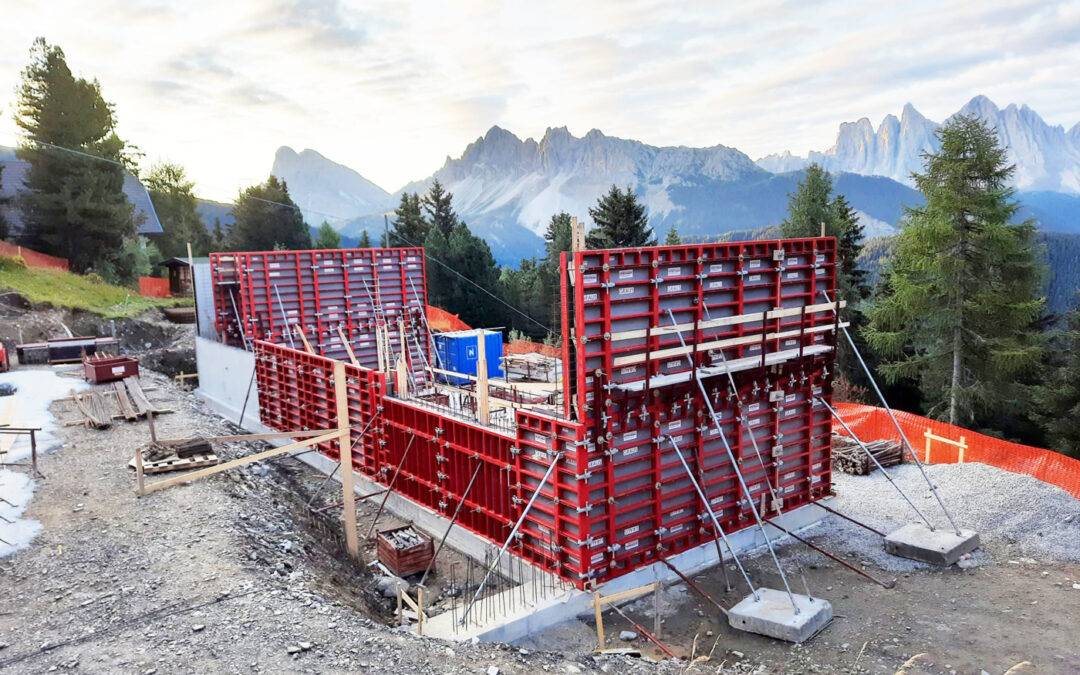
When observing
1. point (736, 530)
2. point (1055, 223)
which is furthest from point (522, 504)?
point (1055, 223)

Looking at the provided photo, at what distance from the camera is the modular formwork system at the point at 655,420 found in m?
10.4

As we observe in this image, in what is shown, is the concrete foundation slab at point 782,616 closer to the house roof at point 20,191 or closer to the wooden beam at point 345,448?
the wooden beam at point 345,448

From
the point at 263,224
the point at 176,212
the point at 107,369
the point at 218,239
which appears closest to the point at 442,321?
the point at 107,369

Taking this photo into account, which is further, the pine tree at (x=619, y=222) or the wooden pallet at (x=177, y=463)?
the pine tree at (x=619, y=222)

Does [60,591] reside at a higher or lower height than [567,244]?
lower

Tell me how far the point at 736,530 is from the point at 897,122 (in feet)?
512

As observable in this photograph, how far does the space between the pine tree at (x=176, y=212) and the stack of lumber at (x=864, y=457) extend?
4622cm

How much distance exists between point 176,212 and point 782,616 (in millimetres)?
68032

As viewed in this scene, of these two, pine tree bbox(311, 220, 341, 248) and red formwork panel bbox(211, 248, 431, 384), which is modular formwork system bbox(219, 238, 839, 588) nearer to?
red formwork panel bbox(211, 248, 431, 384)

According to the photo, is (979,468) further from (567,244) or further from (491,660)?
(567,244)

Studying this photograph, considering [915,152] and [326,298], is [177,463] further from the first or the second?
[915,152]

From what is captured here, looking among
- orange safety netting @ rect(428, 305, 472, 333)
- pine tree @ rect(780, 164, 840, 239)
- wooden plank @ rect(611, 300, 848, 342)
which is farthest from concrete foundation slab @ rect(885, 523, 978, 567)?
orange safety netting @ rect(428, 305, 472, 333)

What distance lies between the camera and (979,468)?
1521cm

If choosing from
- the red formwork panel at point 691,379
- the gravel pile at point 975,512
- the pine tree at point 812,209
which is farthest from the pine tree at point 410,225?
the red formwork panel at point 691,379
